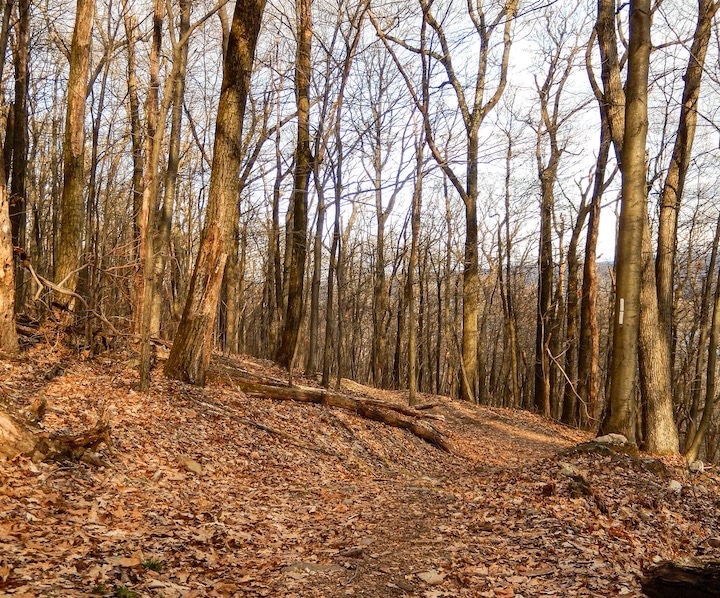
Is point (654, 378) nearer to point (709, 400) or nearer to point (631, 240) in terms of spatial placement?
point (709, 400)

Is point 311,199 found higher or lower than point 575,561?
higher

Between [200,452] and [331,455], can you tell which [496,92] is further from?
[200,452]

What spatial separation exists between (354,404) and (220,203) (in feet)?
16.3

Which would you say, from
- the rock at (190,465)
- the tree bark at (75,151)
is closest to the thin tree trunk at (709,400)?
the rock at (190,465)

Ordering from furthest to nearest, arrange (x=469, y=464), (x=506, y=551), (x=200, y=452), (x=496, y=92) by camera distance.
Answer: (x=496, y=92) < (x=469, y=464) < (x=200, y=452) < (x=506, y=551)

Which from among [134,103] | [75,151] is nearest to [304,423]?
[75,151]

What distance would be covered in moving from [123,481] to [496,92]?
16.9m

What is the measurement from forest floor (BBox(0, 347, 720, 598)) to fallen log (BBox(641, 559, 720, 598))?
0.48ft

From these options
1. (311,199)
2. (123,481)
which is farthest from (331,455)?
(311,199)

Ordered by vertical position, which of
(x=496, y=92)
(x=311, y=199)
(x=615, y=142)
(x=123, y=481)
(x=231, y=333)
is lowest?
(x=123, y=481)

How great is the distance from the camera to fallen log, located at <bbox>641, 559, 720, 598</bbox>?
4082 mm

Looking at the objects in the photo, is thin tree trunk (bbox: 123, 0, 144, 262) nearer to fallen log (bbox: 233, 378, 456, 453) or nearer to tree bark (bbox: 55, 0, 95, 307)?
tree bark (bbox: 55, 0, 95, 307)

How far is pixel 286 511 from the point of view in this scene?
6.28m

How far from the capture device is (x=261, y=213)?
3366 cm
